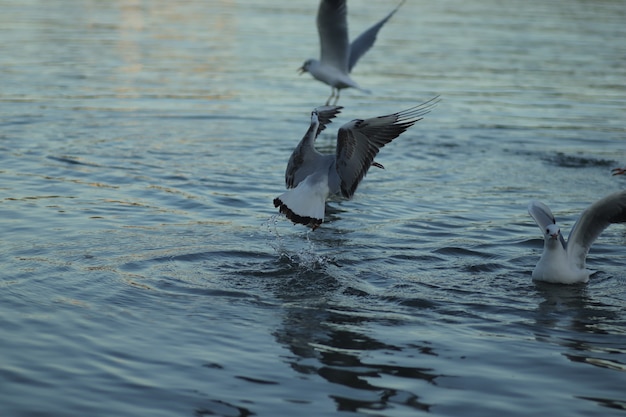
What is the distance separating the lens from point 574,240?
294 inches

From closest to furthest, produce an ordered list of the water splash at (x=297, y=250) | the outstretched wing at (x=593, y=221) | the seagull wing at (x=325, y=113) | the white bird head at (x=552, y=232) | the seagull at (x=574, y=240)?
the white bird head at (x=552, y=232), the seagull at (x=574, y=240), the outstretched wing at (x=593, y=221), the water splash at (x=297, y=250), the seagull wing at (x=325, y=113)

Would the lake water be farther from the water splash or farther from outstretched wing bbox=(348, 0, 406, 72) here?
outstretched wing bbox=(348, 0, 406, 72)

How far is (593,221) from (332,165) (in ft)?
6.79

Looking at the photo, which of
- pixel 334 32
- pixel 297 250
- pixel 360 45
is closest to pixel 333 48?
pixel 334 32

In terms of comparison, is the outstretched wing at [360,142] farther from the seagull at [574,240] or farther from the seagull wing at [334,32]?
the seagull wing at [334,32]

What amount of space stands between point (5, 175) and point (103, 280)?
3.67 m

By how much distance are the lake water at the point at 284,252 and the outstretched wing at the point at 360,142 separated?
0.66 m

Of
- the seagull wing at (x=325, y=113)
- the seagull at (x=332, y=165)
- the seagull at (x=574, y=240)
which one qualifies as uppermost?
the seagull wing at (x=325, y=113)

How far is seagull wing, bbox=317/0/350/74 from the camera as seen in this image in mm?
13680

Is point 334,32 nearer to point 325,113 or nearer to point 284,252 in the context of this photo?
point 325,113

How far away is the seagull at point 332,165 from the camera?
7.43m

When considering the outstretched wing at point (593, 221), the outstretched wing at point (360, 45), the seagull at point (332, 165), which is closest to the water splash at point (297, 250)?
the seagull at point (332, 165)

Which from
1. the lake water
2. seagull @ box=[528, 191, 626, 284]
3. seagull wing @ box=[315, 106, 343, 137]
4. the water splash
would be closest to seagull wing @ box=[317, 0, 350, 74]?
the lake water

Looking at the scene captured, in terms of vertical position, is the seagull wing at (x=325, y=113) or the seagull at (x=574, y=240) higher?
the seagull wing at (x=325, y=113)
